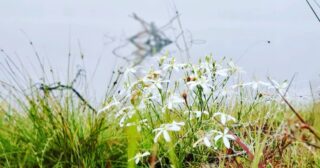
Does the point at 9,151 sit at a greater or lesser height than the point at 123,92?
lesser

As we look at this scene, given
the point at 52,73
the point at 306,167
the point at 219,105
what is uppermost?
the point at 52,73

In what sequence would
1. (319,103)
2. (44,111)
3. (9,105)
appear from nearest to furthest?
1. (44,111)
2. (9,105)
3. (319,103)

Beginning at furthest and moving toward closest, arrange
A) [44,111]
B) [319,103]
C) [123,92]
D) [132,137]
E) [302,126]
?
[319,103] < [44,111] < [123,92] < [302,126] < [132,137]

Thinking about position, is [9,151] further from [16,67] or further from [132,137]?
[132,137]

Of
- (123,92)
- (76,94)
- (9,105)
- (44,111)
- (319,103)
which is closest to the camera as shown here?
(123,92)

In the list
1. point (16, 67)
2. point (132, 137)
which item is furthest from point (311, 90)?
point (132, 137)

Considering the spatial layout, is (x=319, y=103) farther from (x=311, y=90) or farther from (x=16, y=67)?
(x=16, y=67)

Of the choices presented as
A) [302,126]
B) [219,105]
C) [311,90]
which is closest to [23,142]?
[219,105]

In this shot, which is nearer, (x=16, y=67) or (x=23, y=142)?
(x=23, y=142)

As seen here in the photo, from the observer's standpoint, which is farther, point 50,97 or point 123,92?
point 50,97
